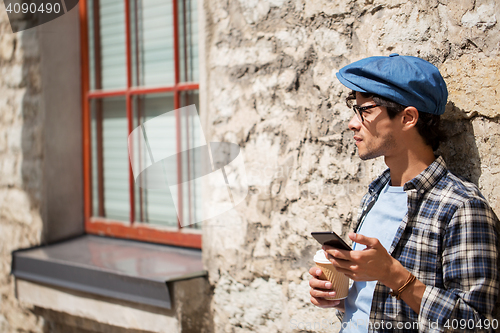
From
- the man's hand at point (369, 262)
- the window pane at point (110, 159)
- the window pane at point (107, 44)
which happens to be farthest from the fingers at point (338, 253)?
the window pane at point (107, 44)

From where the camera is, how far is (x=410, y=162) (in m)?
1.38

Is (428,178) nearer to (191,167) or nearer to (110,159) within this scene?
(191,167)

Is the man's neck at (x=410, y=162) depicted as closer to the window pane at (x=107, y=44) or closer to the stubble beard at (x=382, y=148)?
the stubble beard at (x=382, y=148)

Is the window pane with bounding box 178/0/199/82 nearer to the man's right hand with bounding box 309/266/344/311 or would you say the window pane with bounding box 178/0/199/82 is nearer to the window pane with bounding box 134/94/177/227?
the window pane with bounding box 134/94/177/227

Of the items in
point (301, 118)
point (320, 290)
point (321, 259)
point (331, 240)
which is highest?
point (301, 118)

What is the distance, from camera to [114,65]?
2.92 m

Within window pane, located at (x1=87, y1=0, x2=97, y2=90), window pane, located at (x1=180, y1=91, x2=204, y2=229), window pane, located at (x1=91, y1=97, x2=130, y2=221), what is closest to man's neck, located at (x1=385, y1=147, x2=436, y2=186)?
window pane, located at (x1=180, y1=91, x2=204, y2=229)

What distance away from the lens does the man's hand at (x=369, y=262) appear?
1135 millimetres

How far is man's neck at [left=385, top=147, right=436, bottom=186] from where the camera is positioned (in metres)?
Answer: 1.38

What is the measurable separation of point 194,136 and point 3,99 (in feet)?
5.13

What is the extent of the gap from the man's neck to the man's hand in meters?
0.34

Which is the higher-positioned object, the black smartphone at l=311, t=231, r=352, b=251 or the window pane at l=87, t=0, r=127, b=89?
the window pane at l=87, t=0, r=127, b=89

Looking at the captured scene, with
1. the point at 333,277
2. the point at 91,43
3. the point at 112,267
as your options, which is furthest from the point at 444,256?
the point at 91,43

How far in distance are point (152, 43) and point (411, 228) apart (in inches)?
81.9
